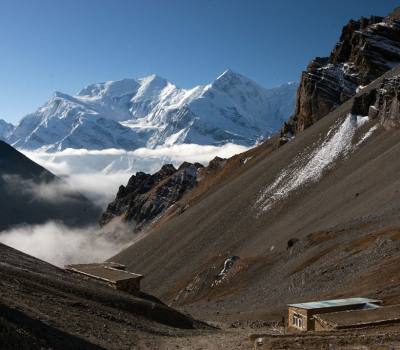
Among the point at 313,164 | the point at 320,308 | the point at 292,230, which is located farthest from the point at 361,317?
the point at 313,164

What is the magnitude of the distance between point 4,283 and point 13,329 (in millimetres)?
9845

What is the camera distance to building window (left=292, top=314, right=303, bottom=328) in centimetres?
2956

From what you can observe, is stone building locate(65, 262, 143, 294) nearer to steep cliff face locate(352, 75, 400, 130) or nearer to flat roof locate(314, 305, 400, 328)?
flat roof locate(314, 305, 400, 328)

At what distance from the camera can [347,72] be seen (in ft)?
425

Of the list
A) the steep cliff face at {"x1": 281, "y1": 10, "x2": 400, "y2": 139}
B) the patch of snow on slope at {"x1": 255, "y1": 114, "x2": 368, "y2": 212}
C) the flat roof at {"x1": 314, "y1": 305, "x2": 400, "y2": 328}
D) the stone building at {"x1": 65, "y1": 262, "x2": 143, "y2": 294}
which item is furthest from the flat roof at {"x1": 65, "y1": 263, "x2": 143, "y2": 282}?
the steep cliff face at {"x1": 281, "y1": 10, "x2": 400, "y2": 139}

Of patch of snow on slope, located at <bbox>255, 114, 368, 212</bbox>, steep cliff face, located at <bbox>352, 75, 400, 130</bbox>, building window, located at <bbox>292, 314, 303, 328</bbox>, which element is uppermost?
steep cliff face, located at <bbox>352, 75, 400, 130</bbox>

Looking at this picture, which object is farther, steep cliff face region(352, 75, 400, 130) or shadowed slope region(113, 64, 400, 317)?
steep cliff face region(352, 75, 400, 130)

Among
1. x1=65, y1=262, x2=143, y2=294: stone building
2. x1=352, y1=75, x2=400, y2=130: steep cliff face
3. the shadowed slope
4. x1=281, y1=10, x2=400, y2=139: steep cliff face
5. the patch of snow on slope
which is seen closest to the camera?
x1=65, y1=262, x2=143, y2=294: stone building

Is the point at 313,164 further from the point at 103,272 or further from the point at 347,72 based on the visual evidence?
the point at 103,272

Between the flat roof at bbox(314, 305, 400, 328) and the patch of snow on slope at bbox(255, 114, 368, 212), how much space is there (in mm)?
55192

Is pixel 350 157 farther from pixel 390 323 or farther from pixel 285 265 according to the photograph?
pixel 390 323

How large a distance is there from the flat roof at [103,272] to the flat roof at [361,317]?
17.7m

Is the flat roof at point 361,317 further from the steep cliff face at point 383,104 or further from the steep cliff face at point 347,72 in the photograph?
the steep cliff face at point 347,72

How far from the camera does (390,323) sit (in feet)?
77.2
